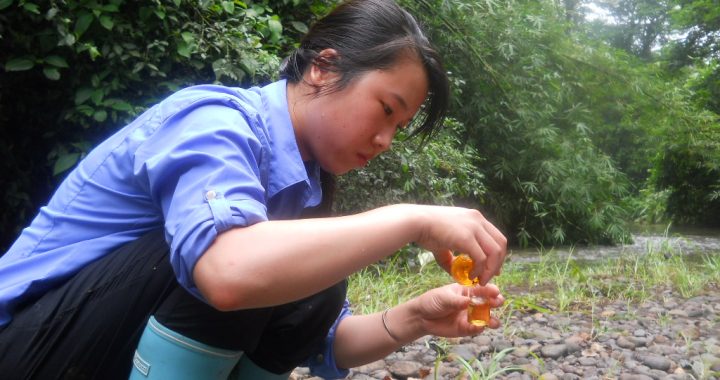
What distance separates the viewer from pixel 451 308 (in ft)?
4.25

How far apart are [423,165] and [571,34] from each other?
12.9 ft

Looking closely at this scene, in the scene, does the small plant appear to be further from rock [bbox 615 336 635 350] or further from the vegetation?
the vegetation

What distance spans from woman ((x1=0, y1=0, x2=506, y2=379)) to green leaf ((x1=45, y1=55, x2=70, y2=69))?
125 cm

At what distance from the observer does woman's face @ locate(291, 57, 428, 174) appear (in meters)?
1.18

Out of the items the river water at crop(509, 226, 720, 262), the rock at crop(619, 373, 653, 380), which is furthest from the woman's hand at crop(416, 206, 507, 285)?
the river water at crop(509, 226, 720, 262)

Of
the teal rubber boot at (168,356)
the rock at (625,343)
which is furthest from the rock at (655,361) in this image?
the teal rubber boot at (168,356)

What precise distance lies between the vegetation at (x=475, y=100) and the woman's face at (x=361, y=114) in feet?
4.37

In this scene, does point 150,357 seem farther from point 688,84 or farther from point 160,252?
point 688,84

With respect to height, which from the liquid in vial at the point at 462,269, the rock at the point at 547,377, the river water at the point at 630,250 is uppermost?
the liquid in vial at the point at 462,269

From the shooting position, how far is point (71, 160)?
245 cm

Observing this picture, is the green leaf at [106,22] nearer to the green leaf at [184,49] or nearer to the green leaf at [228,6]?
the green leaf at [184,49]

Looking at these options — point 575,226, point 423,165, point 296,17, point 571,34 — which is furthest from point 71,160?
point 571,34

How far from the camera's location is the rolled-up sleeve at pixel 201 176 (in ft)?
2.79

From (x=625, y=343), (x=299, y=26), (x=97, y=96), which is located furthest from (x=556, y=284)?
(x=97, y=96)
